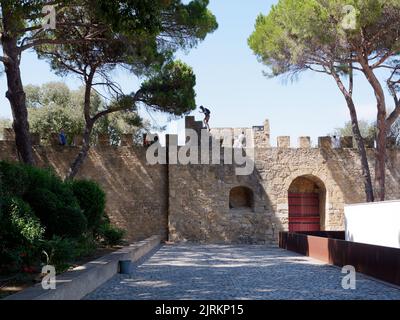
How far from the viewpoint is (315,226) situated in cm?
1633

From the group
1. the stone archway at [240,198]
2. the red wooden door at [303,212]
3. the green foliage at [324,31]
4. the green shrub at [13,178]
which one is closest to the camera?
the green shrub at [13,178]

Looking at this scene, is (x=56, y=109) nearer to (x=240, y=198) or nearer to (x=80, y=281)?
(x=240, y=198)

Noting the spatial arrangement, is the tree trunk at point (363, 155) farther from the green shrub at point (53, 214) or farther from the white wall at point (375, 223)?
the green shrub at point (53, 214)

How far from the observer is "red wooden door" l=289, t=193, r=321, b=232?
1620cm

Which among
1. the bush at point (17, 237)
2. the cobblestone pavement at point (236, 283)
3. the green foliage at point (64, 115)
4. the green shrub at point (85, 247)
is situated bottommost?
the cobblestone pavement at point (236, 283)

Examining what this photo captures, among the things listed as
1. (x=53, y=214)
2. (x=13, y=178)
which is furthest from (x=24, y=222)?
(x=53, y=214)

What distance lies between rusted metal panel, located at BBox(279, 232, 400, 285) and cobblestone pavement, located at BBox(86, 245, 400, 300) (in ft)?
0.54

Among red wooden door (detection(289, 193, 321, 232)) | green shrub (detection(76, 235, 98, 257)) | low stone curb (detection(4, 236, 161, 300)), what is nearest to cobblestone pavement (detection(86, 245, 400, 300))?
low stone curb (detection(4, 236, 161, 300))

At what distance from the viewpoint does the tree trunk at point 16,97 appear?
31.1 feet

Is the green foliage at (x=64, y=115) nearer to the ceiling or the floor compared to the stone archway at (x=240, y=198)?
nearer to the ceiling

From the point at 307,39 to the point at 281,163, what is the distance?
3.71 m

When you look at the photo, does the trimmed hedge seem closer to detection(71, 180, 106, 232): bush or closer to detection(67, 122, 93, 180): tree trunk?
detection(71, 180, 106, 232): bush

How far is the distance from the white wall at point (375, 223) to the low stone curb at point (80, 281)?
15.3 feet

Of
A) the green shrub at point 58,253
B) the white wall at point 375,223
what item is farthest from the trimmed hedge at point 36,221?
the white wall at point 375,223
